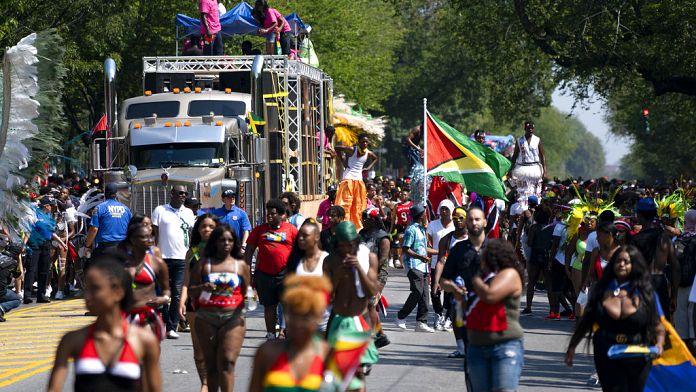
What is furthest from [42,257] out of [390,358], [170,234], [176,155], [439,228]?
[390,358]

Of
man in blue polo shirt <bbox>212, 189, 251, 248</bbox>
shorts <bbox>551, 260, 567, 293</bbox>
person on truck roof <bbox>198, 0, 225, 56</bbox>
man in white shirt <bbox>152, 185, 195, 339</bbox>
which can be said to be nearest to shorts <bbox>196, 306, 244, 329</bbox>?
man in white shirt <bbox>152, 185, 195, 339</bbox>

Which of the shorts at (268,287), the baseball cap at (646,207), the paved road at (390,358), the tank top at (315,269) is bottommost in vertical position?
the paved road at (390,358)

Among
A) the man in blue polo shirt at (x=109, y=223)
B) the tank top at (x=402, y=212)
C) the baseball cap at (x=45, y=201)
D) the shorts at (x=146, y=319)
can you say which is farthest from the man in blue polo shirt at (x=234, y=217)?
the tank top at (x=402, y=212)

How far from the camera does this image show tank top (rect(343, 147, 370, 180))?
20.9m

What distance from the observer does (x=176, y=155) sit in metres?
22.6

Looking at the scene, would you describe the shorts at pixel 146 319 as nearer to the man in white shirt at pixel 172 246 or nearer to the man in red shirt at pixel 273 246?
the man in red shirt at pixel 273 246

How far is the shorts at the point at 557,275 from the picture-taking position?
18094 millimetres

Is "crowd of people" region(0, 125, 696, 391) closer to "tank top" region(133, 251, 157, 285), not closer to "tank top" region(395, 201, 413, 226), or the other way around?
"tank top" region(133, 251, 157, 285)

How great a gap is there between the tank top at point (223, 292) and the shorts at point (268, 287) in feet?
13.6

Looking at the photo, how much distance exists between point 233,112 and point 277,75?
129 centimetres

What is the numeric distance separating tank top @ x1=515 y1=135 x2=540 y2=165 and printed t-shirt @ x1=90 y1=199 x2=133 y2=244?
25.4 feet

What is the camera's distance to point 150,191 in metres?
21.9

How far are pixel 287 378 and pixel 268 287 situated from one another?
818 cm

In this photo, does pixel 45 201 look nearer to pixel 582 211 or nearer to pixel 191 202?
pixel 191 202
